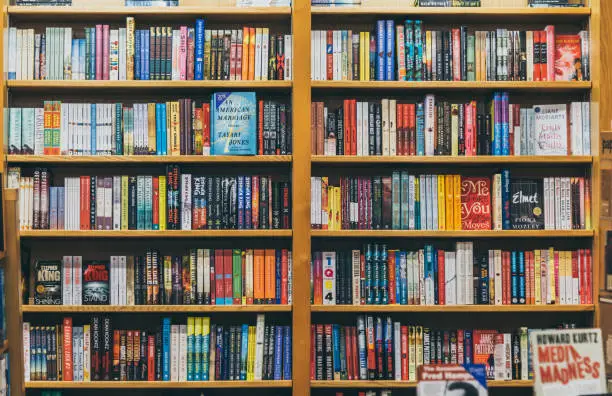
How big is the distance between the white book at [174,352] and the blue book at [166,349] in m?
0.01

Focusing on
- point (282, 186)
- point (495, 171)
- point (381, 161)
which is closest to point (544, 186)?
point (495, 171)

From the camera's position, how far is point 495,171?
3.27m

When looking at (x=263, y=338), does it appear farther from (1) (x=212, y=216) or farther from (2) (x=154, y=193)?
(2) (x=154, y=193)

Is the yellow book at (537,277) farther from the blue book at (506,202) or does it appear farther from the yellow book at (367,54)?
the yellow book at (367,54)

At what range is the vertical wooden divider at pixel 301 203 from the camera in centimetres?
310

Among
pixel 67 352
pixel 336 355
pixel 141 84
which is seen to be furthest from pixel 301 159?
pixel 67 352

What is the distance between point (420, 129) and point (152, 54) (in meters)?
1.23

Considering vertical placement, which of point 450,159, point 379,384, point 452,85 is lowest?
point 379,384

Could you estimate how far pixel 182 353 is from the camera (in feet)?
10.2

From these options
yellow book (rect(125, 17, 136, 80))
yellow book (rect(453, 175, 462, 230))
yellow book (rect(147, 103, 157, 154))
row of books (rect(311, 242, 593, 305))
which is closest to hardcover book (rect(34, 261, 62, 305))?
yellow book (rect(147, 103, 157, 154))

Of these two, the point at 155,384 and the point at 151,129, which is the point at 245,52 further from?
the point at 155,384

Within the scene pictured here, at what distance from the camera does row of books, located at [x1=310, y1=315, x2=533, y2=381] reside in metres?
3.12

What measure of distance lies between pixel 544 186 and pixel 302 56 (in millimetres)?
1214

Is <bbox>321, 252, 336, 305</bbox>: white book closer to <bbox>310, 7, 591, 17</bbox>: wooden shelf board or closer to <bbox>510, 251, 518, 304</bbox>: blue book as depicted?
<bbox>510, 251, 518, 304</bbox>: blue book
